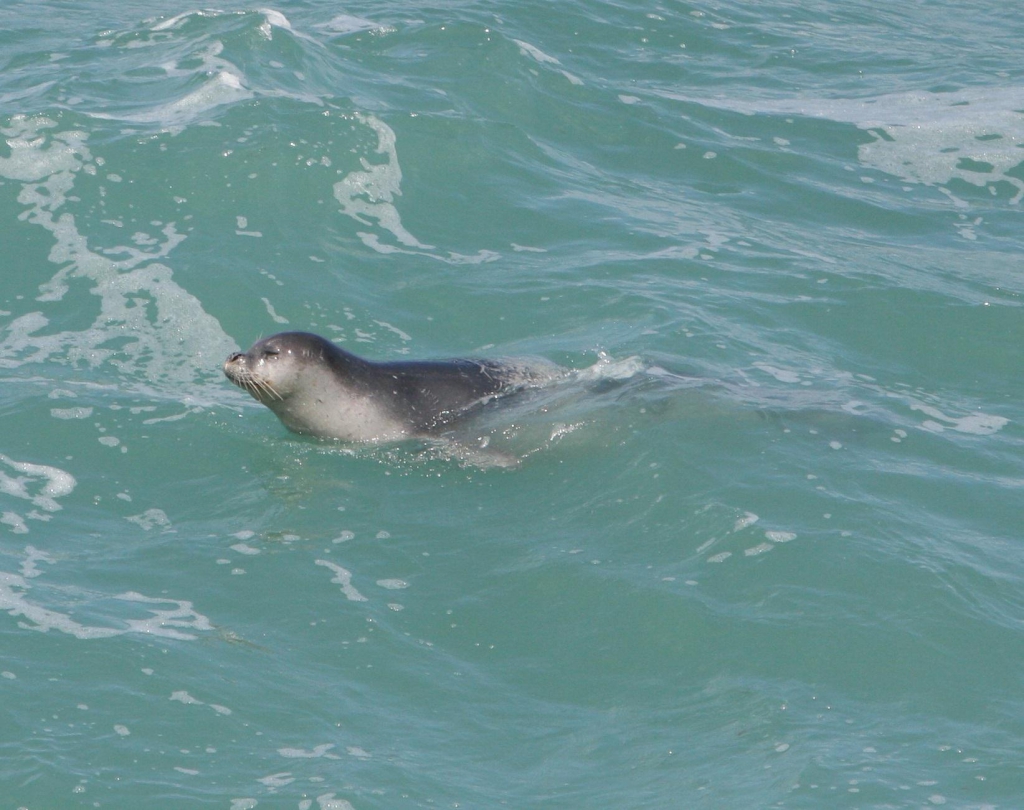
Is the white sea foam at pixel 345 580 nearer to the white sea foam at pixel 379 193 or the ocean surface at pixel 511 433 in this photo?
the ocean surface at pixel 511 433

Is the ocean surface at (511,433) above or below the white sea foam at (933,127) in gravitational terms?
below

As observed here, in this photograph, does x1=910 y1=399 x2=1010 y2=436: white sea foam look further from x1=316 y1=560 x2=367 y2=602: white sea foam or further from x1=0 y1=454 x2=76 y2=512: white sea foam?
x1=0 y1=454 x2=76 y2=512: white sea foam

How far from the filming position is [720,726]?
6.11 meters

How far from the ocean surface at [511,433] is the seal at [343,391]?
0.23m

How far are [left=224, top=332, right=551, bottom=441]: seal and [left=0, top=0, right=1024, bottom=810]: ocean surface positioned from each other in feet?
0.75

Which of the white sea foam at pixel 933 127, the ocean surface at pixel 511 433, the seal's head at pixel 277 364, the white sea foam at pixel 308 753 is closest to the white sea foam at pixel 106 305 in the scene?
the ocean surface at pixel 511 433

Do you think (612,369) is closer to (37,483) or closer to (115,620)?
(37,483)

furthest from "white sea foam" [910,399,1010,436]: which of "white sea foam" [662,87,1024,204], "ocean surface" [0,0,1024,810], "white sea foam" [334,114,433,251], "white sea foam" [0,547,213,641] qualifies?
"white sea foam" [662,87,1024,204]

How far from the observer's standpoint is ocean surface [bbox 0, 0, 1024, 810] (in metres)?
6.01

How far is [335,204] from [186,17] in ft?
17.4

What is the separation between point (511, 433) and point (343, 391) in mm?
1125

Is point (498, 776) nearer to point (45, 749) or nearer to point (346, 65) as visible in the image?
point (45, 749)

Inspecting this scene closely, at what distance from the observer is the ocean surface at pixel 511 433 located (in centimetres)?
601

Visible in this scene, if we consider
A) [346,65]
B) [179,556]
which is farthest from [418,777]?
[346,65]
